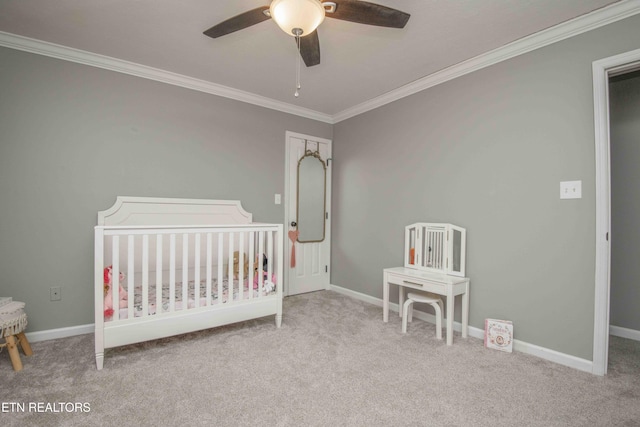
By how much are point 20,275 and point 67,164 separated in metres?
0.91

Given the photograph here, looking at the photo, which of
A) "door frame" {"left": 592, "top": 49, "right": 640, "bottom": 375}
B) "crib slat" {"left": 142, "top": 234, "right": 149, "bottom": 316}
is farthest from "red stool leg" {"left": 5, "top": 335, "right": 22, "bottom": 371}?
"door frame" {"left": 592, "top": 49, "right": 640, "bottom": 375}

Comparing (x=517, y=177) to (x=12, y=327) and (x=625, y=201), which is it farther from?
(x=12, y=327)

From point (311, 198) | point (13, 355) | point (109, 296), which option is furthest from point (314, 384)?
point (311, 198)

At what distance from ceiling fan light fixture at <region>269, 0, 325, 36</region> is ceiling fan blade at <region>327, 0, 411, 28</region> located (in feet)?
0.36

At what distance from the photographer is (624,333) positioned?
2.46 m

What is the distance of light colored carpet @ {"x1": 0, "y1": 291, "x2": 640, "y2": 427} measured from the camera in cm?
145

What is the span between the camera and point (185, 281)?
2.13m

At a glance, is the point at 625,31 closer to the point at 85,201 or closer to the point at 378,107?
the point at 378,107

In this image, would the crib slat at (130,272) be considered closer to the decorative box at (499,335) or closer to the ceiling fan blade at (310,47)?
the ceiling fan blade at (310,47)

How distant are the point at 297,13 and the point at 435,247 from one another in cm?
214

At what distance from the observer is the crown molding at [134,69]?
88.5 inches

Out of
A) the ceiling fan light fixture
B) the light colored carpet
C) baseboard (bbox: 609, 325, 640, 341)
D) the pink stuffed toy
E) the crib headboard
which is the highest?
the ceiling fan light fixture

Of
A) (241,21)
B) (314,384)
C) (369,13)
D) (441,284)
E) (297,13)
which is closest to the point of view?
(297,13)

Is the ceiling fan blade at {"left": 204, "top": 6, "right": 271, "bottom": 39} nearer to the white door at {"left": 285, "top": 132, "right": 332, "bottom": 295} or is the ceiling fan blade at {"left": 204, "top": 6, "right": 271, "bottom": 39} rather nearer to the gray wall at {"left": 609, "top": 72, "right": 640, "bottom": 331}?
the white door at {"left": 285, "top": 132, "right": 332, "bottom": 295}
